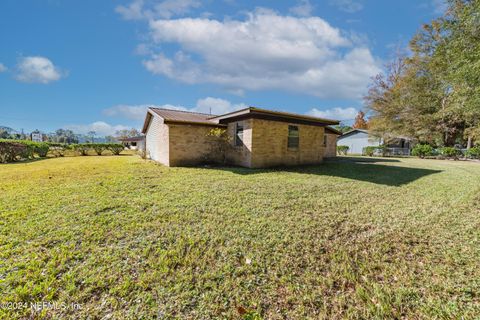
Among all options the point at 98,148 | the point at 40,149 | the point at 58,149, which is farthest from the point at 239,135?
the point at 58,149

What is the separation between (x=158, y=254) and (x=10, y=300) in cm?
141

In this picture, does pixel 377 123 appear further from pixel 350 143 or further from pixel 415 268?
pixel 415 268

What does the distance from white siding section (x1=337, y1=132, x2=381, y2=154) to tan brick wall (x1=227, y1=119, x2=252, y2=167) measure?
2396 cm

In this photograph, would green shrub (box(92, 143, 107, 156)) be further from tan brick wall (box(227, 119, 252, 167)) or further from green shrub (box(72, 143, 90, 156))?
tan brick wall (box(227, 119, 252, 167))

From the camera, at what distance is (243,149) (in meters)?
10.4

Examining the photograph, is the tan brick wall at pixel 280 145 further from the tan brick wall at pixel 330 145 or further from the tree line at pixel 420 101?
the tree line at pixel 420 101

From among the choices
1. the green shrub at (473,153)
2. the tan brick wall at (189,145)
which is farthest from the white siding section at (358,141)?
the tan brick wall at (189,145)

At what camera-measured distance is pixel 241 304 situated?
2055 millimetres

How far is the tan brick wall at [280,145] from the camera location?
389 inches

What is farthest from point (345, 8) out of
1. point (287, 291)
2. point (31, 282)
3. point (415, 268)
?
point (31, 282)

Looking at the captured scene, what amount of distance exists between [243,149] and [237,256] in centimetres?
778

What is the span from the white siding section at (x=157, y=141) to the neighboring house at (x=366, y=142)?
26.3m

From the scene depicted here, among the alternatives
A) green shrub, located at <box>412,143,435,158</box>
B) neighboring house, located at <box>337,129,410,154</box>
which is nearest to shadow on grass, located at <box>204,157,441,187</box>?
green shrub, located at <box>412,143,435,158</box>

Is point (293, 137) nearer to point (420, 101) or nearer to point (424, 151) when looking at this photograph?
point (424, 151)
